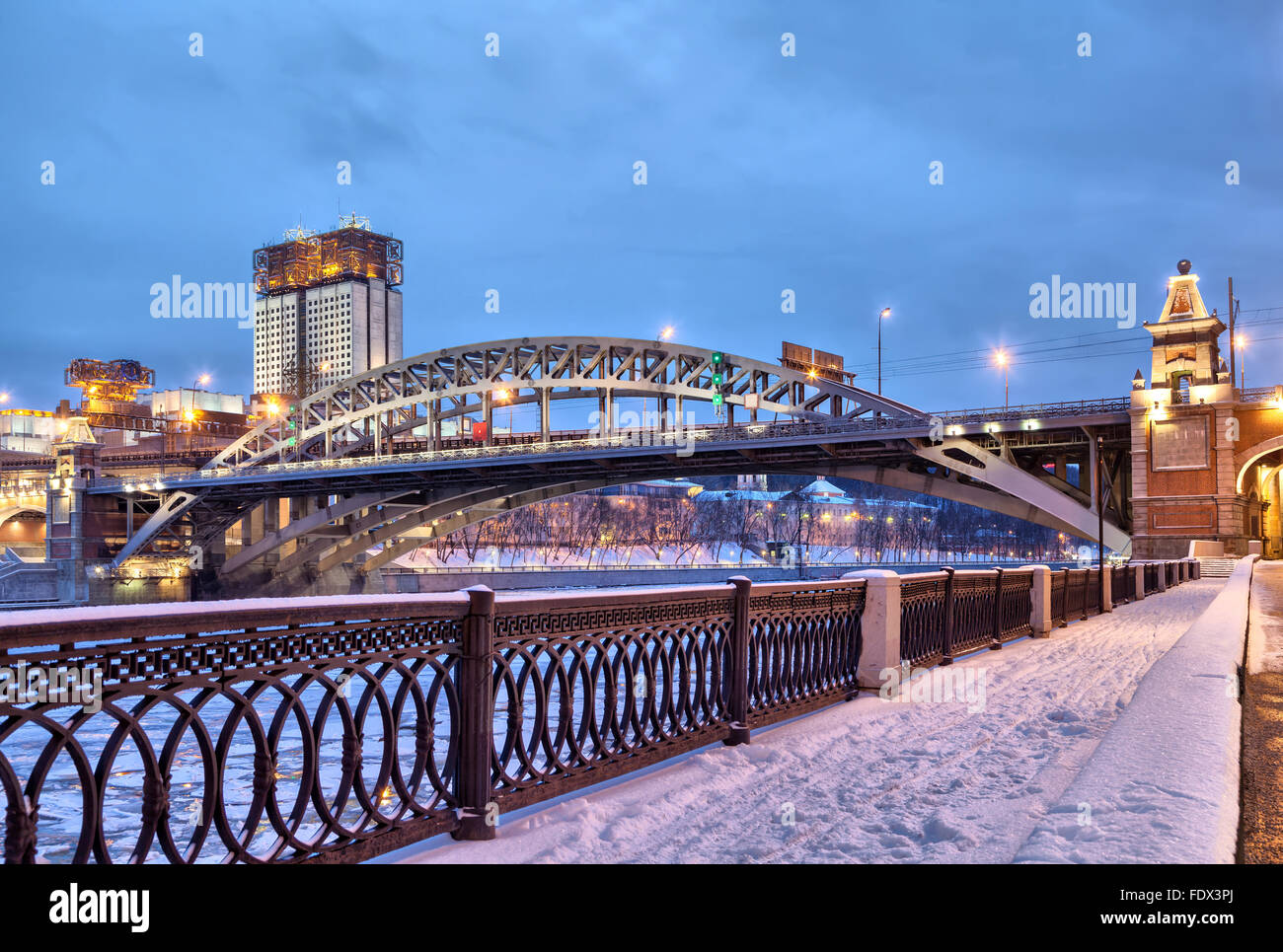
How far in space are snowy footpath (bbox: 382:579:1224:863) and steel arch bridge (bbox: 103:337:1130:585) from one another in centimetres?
3282

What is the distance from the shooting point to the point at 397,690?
6.77 m

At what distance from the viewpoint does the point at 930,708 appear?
931cm

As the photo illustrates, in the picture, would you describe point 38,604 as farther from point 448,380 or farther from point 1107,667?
point 1107,667

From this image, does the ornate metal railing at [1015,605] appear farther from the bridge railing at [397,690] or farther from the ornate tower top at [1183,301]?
the ornate tower top at [1183,301]

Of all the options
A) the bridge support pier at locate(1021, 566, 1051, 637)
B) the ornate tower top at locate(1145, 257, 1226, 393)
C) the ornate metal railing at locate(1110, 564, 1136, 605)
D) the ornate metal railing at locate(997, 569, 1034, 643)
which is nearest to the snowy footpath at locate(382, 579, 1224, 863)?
the ornate metal railing at locate(997, 569, 1034, 643)

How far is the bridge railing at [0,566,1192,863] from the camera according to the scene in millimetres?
3705

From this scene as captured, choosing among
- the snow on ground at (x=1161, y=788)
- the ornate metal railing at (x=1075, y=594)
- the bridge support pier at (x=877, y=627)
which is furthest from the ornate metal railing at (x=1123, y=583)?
the snow on ground at (x=1161, y=788)

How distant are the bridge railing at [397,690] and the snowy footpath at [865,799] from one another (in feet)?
0.83

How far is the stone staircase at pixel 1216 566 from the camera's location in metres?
33.5

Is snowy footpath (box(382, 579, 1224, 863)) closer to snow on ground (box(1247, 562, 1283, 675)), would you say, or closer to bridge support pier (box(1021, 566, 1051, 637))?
snow on ground (box(1247, 562, 1283, 675))

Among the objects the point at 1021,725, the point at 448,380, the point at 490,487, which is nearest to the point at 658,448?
the point at 490,487

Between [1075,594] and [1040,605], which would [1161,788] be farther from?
[1075,594]

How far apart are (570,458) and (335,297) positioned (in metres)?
155
